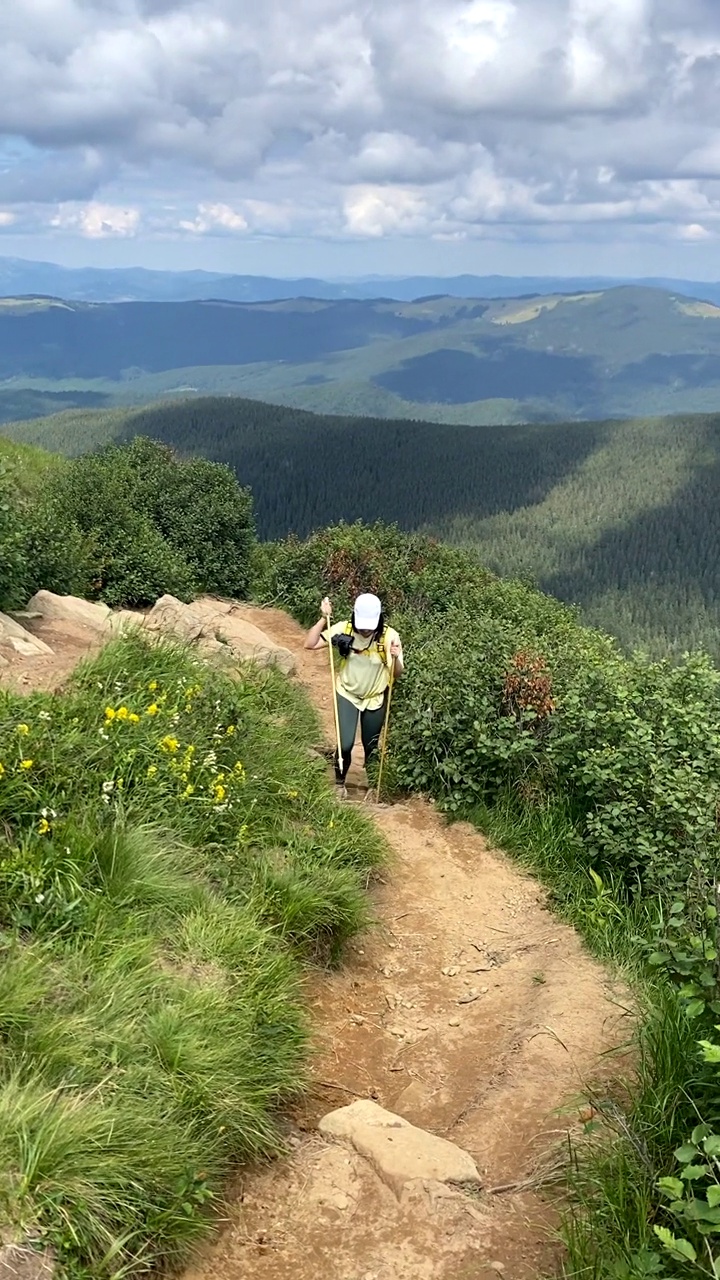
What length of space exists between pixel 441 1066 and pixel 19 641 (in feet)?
18.7

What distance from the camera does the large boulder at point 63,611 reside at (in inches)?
458

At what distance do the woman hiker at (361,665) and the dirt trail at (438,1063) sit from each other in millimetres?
1243

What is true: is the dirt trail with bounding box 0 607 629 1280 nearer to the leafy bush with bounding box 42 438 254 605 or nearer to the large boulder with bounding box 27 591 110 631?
the large boulder with bounding box 27 591 110 631

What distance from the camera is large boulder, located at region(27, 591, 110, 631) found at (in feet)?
38.1

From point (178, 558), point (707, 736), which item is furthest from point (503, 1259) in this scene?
point (178, 558)

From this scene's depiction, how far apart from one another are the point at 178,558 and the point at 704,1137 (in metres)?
15.9

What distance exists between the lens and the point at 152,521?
19469mm

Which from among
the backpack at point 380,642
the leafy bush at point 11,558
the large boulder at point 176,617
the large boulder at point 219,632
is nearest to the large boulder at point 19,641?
the leafy bush at point 11,558

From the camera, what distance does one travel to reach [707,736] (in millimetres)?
8195

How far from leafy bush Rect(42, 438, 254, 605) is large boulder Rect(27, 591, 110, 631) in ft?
5.44

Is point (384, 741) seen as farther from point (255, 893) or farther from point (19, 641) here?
point (255, 893)

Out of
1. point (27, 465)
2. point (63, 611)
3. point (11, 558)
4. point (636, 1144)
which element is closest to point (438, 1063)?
point (636, 1144)

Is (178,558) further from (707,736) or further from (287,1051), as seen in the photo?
(287,1051)

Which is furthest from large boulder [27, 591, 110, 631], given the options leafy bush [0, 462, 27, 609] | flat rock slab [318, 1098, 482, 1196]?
flat rock slab [318, 1098, 482, 1196]
